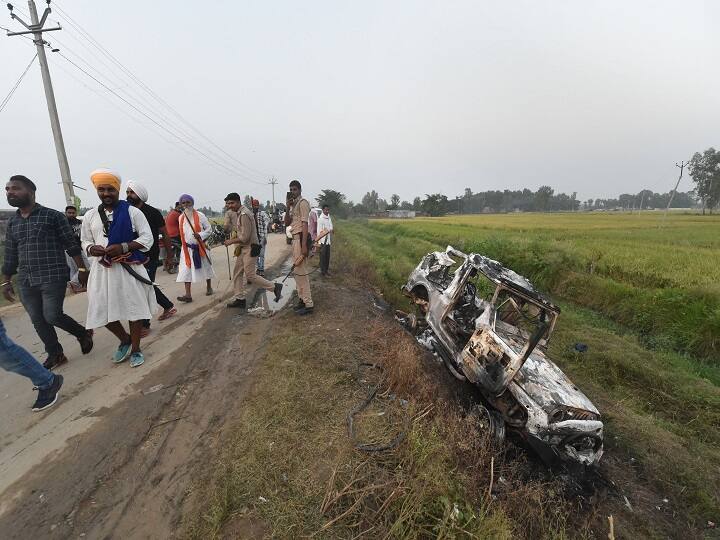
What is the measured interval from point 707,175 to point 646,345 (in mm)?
60846

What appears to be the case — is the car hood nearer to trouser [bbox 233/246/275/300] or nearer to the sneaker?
trouser [bbox 233/246/275/300]

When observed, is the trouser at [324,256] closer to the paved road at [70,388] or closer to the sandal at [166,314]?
the paved road at [70,388]

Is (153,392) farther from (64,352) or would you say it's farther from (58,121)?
(58,121)

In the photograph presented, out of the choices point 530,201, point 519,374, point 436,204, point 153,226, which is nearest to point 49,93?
point 153,226

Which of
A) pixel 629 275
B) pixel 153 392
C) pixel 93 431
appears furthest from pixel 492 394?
pixel 629 275

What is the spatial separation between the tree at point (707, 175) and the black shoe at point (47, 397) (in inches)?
2691

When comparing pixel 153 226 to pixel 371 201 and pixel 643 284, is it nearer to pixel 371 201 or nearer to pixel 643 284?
pixel 643 284

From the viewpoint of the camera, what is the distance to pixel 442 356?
15.4 ft

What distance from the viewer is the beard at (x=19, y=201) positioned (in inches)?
118

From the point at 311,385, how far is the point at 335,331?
1453mm

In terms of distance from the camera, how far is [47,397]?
113 inches

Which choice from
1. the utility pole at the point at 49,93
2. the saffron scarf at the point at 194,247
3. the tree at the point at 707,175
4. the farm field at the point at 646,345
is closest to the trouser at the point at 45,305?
the saffron scarf at the point at 194,247

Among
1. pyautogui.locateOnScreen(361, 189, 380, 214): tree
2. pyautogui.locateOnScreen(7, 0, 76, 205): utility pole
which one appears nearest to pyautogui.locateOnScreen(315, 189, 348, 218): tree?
pyautogui.locateOnScreen(361, 189, 380, 214): tree

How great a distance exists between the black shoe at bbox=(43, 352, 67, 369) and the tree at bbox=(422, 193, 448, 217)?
210 feet
